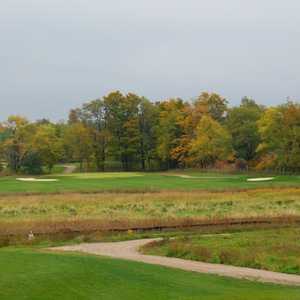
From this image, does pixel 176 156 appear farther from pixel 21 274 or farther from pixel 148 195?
pixel 21 274

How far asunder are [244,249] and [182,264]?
4074 mm

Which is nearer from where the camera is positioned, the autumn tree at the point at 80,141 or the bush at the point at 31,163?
the bush at the point at 31,163

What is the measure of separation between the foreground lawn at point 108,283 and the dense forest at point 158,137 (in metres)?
67.9

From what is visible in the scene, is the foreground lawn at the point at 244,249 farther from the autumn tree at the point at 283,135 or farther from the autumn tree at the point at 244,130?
the autumn tree at the point at 244,130

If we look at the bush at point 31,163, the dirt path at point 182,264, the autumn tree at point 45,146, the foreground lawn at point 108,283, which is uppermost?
the autumn tree at point 45,146

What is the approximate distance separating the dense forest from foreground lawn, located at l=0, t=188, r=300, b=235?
36206 mm

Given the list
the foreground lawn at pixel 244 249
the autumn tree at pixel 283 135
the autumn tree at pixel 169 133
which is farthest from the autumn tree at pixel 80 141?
the foreground lawn at pixel 244 249

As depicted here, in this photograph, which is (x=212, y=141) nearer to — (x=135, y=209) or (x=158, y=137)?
(x=158, y=137)

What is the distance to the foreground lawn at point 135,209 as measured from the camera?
31844 mm

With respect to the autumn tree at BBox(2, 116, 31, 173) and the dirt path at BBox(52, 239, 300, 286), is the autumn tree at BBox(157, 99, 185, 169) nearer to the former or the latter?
the autumn tree at BBox(2, 116, 31, 173)

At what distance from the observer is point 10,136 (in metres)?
99.7

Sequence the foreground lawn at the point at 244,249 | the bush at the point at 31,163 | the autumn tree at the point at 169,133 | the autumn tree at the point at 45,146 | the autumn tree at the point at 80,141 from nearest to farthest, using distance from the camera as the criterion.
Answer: the foreground lawn at the point at 244,249 < the bush at the point at 31,163 < the autumn tree at the point at 45,146 < the autumn tree at the point at 169,133 < the autumn tree at the point at 80,141

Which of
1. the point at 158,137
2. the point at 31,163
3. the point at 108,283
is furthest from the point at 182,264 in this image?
the point at 158,137

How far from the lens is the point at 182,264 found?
19.2 metres
